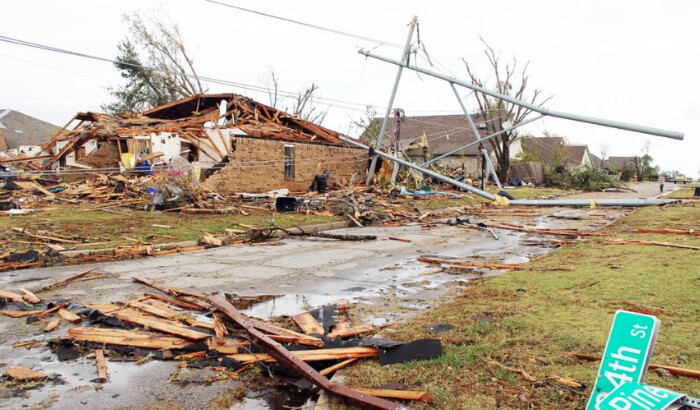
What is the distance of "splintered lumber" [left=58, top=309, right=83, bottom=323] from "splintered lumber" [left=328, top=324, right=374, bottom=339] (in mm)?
3089

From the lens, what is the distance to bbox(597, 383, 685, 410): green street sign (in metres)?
2.39

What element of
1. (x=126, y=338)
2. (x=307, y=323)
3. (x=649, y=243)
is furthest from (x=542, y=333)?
(x=649, y=243)

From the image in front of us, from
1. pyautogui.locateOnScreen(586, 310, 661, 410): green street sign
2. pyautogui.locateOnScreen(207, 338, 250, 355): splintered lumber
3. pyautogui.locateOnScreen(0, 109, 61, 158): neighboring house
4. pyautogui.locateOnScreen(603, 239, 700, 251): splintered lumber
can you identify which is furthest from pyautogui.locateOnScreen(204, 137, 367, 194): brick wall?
pyautogui.locateOnScreen(0, 109, 61, 158): neighboring house

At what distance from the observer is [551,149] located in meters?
67.4

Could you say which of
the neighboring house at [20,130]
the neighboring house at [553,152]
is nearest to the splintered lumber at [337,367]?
the neighboring house at [553,152]

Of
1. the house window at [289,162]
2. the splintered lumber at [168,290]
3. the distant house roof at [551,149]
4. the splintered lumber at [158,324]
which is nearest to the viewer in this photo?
the splintered lumber at [158,324]

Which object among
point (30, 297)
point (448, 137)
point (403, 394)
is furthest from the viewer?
point (448, 137)

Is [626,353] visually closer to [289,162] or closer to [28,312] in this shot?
[28,312]

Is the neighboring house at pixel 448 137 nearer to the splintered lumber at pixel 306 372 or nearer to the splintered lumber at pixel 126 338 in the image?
the splintered lumber at pixel 126 338

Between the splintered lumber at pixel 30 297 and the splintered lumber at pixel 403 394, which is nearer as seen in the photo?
the splintered lumber at pixel 403 394

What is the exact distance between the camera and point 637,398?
247 cm

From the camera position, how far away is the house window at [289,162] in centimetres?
2650

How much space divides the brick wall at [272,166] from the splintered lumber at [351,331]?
727 inches

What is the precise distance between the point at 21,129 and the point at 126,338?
5491 cm
